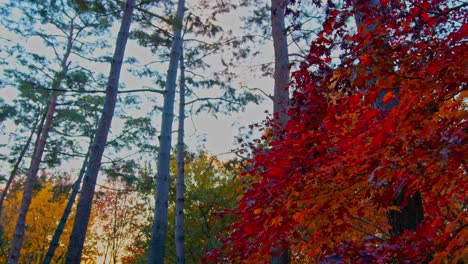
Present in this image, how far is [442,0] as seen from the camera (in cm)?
343

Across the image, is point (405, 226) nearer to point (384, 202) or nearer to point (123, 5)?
point (384, 202)

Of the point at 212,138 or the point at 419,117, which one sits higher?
the point at 212,138

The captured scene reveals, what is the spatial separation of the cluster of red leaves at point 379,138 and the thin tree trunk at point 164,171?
126 inches

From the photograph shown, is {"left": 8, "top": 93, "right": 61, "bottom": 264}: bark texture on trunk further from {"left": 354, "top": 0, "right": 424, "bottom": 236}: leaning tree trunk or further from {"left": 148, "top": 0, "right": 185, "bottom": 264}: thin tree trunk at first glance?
{"left": 354, "top": 0, "right": 424, "bottom": 236}: leaning tree trunk

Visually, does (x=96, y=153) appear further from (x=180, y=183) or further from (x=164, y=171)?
(x=180, y=183)

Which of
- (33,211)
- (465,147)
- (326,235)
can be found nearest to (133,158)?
(33,211)

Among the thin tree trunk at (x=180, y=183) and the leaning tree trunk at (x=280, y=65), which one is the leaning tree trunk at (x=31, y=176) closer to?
the thin tree trunk at (x=180, y=183)

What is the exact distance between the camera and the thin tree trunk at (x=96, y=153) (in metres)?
4.83

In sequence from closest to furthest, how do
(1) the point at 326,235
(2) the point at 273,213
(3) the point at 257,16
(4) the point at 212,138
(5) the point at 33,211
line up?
(2) the point at 273,213 → (1) the point at 326,235 → (3) the point at 257,16 → (4) the point at 212,138 → (5) the point at 33,211

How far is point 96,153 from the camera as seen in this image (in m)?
5.32

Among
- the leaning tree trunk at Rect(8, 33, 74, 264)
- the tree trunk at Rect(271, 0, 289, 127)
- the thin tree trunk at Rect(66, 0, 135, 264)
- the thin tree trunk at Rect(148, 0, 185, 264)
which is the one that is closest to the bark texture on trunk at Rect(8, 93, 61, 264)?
the leaning tree trunk at Rect(8, 33, 74, 264)

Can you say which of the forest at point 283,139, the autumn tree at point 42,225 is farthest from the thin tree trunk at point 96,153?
the autumn tree at point 42,225

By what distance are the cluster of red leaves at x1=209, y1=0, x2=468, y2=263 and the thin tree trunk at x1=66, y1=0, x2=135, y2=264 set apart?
214 cm

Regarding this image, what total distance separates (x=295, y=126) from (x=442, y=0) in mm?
1781
